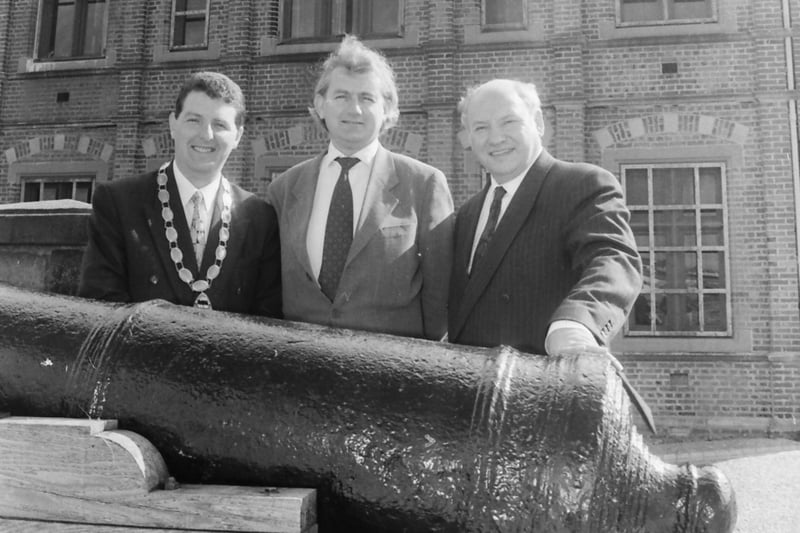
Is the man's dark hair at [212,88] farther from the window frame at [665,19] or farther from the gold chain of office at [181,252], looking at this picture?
the window frame at [665,19]

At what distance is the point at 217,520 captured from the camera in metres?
1.38

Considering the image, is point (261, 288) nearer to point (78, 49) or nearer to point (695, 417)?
point (695, 417)

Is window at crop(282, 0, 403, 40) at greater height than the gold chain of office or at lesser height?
greater

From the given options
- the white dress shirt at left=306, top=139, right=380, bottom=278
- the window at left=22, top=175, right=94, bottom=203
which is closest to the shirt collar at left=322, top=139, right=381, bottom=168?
the white dress shirt at left=306, top=139, right=380, bottom=278

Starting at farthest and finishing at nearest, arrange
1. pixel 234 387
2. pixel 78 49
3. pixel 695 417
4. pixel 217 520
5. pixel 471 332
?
pixel 78 49 → pixel 695 417 → pixel 471 332 → pixel 234 387 → pixel 217 520

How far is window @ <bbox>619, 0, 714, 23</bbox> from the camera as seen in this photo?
371 inches

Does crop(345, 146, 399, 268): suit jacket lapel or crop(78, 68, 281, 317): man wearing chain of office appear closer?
crop(78, 68, 281, 317): man wearing chain of office

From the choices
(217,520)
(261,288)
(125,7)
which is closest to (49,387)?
(217,520)

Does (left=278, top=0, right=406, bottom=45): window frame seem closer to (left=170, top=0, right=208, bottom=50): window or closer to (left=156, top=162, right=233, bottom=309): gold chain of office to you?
(left=170, top=0, right=208, bottom=50): window

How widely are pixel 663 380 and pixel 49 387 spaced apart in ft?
26.6

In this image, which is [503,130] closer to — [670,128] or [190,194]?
[190,194]

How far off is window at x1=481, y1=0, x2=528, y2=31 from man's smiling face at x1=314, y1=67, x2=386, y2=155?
766 centimetres

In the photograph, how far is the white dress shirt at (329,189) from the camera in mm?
2672

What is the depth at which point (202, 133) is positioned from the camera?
2.49m
